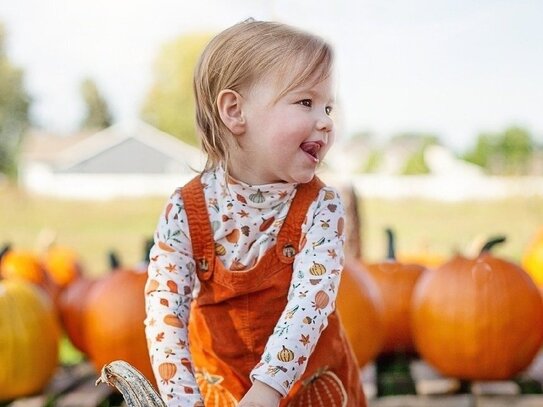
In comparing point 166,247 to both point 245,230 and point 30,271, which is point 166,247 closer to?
point 245,230

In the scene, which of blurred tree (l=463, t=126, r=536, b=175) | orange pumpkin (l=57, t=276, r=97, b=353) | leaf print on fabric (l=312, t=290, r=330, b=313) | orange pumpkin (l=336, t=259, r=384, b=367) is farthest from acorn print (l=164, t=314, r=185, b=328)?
blurred tree (l=463, t=126, r=536, b=175)

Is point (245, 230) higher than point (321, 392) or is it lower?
higher

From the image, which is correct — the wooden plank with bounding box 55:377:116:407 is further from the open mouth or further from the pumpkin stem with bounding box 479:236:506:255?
Answer: the open mouth

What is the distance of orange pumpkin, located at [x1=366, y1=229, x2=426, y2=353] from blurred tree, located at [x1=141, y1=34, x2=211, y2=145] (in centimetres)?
3310

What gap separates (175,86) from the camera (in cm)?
3731

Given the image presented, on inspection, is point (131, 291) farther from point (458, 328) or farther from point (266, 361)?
point (266, 361)

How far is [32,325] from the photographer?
2.94 m

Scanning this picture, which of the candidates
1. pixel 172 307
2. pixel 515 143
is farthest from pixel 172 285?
pixel 515 143

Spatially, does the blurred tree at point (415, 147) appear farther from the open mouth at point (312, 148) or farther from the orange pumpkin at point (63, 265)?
the open mouth at point (312, 148)

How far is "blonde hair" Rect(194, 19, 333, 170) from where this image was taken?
4.74ft

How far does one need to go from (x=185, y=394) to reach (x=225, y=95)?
0.53 metres

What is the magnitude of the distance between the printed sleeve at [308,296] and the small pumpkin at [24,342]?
1.70m

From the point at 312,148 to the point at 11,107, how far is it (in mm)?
35445

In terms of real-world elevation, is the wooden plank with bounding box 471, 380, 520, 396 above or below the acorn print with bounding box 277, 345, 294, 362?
below
